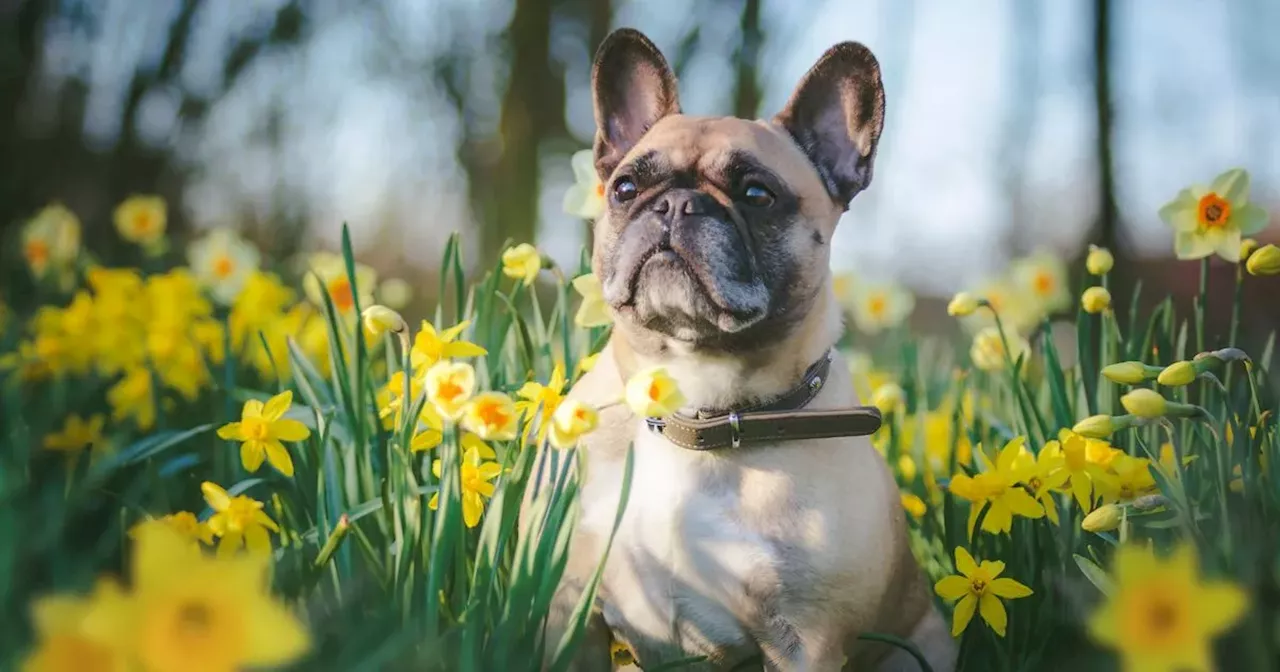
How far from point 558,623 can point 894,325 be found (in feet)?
8.49

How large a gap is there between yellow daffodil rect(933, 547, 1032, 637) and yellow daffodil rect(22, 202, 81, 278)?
376cm

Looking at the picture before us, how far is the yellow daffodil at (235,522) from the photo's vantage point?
5.26 feet

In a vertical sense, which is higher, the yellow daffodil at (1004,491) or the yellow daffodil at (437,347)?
the yellow daffodil at (437,347)

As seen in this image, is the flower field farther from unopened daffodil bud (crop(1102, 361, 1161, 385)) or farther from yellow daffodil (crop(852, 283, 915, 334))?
yellow daffodil (crop(852, 283, 915, 334))

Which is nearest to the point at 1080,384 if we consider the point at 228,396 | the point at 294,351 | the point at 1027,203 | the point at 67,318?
the point at 294,351

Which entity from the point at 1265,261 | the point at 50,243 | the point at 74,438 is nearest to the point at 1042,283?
the point at 1265,261

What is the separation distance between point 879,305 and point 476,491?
8.15 feet

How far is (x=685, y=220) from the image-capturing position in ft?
6.11

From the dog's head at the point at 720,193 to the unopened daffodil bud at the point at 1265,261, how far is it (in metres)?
0.77

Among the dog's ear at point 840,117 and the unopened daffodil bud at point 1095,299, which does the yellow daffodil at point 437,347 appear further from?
the unopened daffodil bud at point 1095,299

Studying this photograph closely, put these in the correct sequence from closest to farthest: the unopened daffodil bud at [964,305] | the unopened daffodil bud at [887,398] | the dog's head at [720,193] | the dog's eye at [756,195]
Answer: the dog's head at [720,193] → the dog's eye at [756,195] → the unopened daffodil bud at [964,305] → the unopened daffodil bud at [887,398]

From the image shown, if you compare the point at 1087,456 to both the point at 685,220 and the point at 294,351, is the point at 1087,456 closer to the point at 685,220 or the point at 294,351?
the point at 685,220

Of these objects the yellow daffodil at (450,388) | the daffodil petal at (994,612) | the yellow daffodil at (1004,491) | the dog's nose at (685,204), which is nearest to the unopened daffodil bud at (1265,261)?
the yellow daffodil at (1004,491)

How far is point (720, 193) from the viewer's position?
6.37 ft
